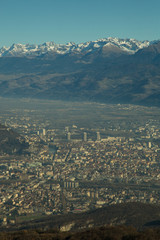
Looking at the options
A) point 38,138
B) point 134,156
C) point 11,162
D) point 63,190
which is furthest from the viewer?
point 38,138

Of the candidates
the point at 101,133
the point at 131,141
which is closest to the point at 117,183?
the point at 131,141

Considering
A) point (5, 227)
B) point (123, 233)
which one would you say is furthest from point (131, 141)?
point (123, 233)

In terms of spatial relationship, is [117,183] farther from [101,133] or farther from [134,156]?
[101,133]

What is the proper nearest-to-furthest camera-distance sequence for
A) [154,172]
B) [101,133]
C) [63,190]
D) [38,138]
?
[63,190] < [154,172] < [38,138] < [101,133]

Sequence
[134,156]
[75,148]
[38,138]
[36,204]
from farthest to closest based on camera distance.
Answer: [38,138]
[75,148]
[134,156]
[36,204]

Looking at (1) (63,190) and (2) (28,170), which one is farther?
(2) (28,170)

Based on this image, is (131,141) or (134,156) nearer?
(134,156)

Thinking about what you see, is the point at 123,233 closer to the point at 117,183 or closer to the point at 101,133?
the point at 117,183

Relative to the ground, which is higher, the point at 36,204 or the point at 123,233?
the point at 123,233

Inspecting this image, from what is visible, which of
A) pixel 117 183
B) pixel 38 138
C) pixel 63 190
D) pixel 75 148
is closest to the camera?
pixel 63 190
